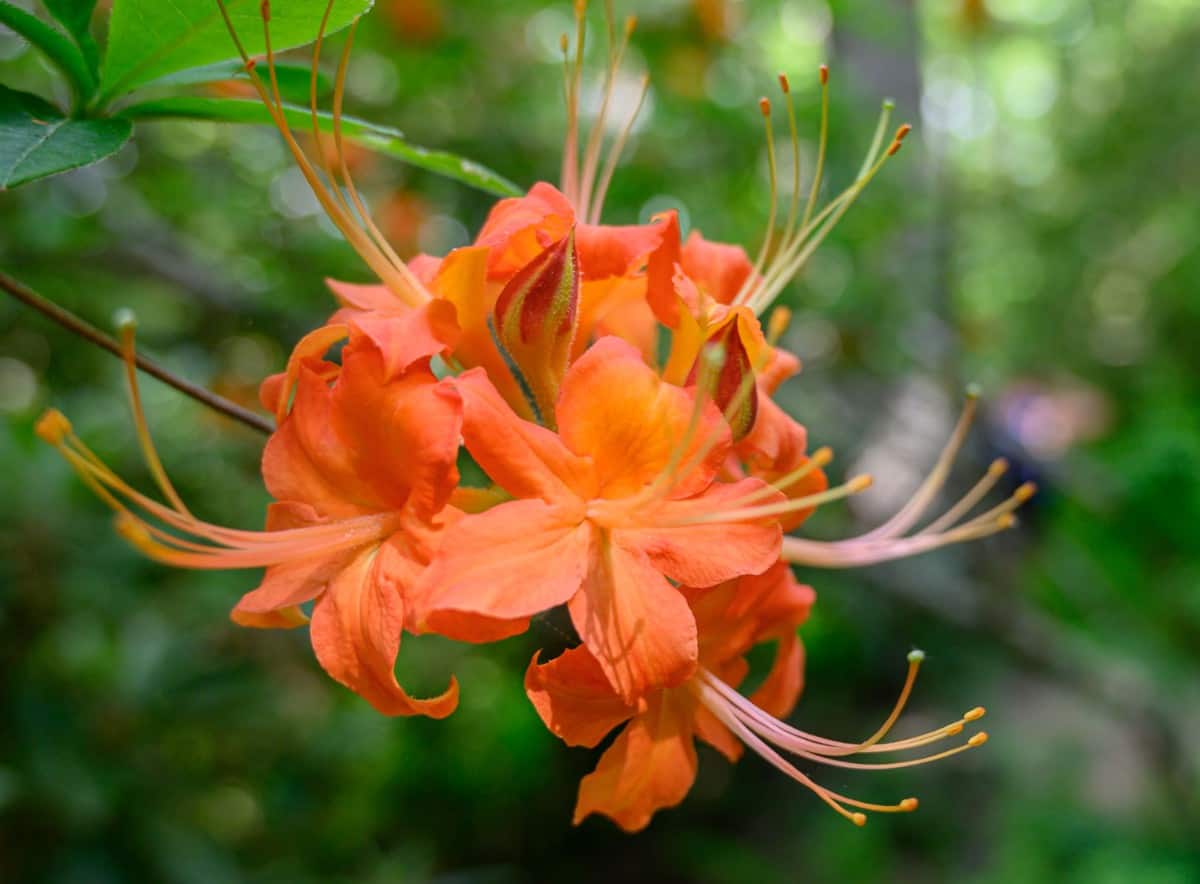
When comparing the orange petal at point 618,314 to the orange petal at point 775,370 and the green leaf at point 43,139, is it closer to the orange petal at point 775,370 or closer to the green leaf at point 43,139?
the orange petal at point 775,370

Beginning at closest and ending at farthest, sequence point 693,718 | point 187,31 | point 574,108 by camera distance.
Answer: point 187,31 < point 693,718 < point 574,108

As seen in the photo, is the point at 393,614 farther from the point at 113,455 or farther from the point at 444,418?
the point at 113,455

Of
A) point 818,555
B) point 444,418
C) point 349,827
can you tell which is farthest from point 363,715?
point 444,418

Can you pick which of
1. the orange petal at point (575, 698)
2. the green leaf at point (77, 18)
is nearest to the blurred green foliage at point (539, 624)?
the orange petal at point (575, 698)

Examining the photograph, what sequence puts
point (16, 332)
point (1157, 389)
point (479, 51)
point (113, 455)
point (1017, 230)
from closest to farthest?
point (113, 455) → point (16, 332) → point (479, 51) → point (1157, 389) → point (1017, 230)

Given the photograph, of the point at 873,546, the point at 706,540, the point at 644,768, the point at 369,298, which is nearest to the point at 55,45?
the point at 369,298

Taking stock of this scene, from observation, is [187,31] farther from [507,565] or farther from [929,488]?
[929,488]
